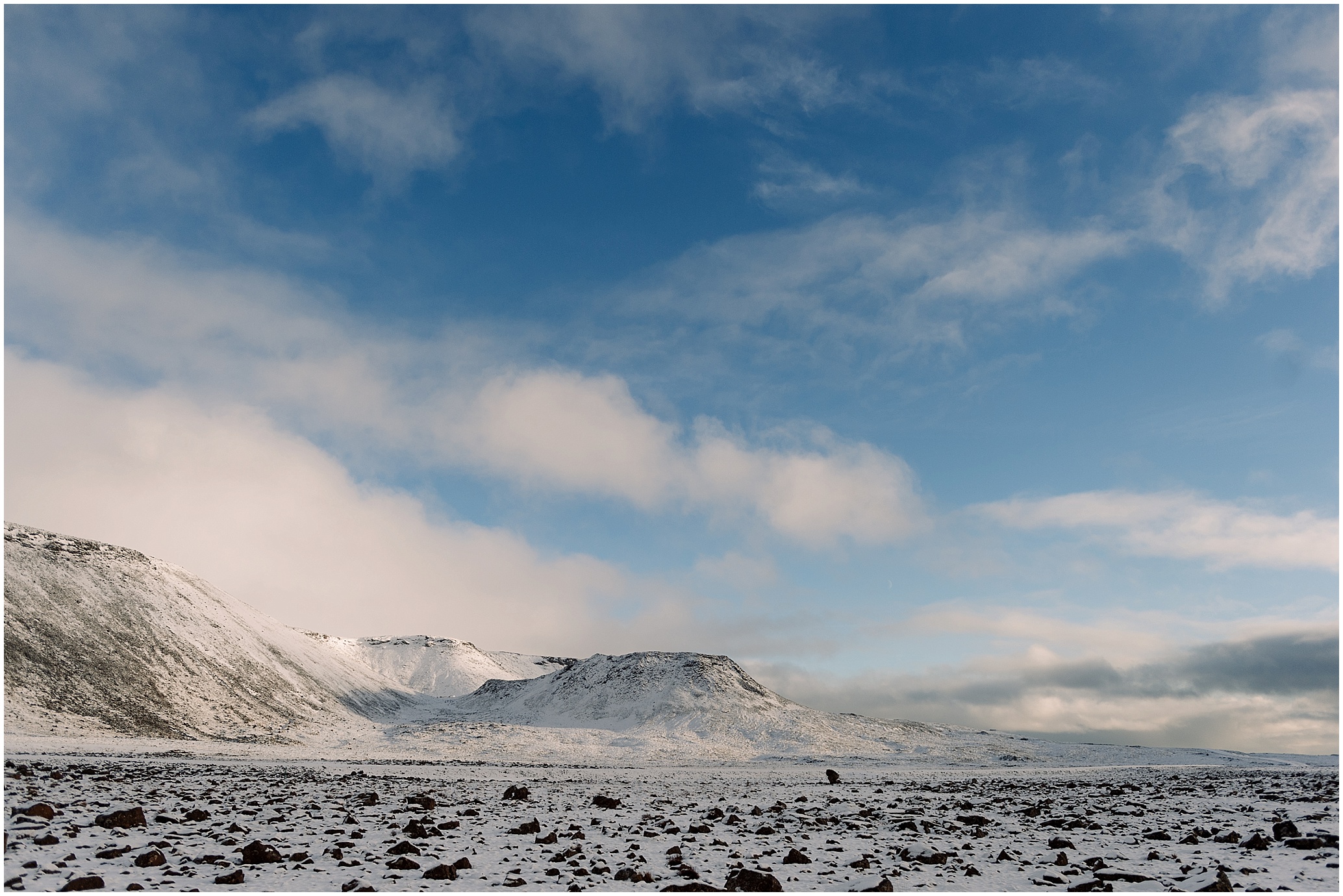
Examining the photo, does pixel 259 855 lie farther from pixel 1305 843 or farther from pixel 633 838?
pixel 1305 843

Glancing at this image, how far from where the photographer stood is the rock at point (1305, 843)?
1545 cm

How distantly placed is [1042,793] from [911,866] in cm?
2407

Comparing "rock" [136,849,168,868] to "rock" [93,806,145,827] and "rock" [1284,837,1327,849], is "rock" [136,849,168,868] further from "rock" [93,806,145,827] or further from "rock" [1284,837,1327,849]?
"rock" [1284,837,1327,849]

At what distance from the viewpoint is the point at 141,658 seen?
95125 mm

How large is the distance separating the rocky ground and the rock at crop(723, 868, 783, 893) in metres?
0.03

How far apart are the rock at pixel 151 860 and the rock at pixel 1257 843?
2249 centimetres

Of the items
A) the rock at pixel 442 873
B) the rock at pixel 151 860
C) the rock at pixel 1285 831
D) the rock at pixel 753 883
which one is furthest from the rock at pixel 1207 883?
the rock at pixel 151 860

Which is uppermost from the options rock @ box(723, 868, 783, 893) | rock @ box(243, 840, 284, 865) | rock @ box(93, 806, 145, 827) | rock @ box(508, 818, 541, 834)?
rock @ box(723, 868, 783, 893)

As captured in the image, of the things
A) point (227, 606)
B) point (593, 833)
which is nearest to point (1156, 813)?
point (593, 833)

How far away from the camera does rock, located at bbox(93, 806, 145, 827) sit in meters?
15.8

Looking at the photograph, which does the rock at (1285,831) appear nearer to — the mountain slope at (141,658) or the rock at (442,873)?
the rock at (442,873)

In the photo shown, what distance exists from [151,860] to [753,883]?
1078 cm

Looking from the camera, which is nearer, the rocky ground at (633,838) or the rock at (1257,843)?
the rocky ground at (633,838)

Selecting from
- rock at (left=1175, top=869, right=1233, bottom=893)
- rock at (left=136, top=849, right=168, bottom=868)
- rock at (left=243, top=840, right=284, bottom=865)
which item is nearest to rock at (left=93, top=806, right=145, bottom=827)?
rock at (left=136, top=849, right=168, bottom=868)
